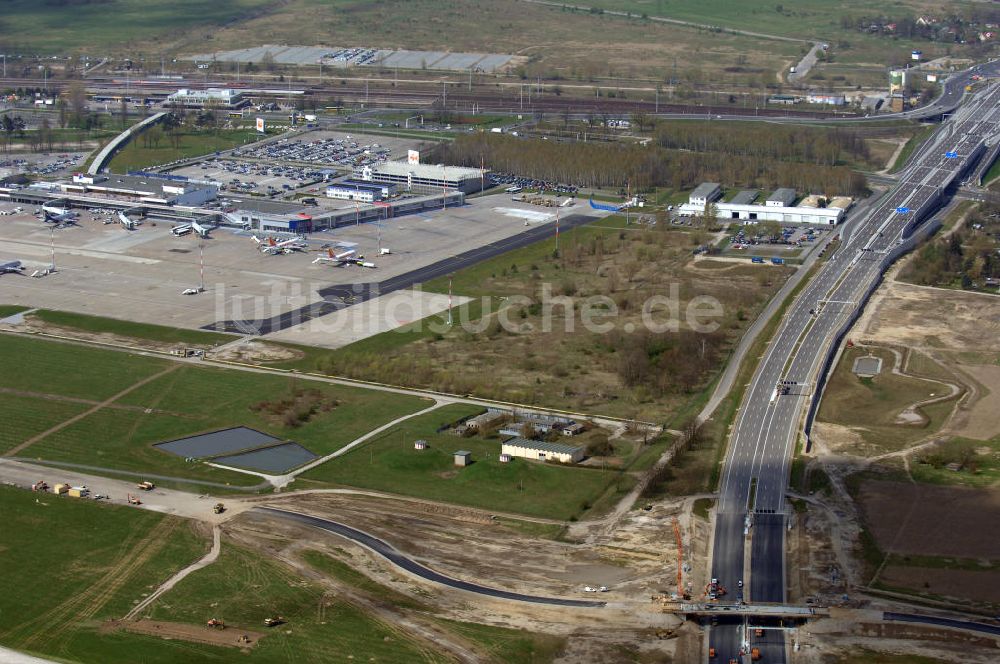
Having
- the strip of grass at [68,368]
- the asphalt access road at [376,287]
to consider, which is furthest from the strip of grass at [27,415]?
the asphalt access road at [376,287]

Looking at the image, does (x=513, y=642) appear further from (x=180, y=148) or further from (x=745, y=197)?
(x=180, y=148)

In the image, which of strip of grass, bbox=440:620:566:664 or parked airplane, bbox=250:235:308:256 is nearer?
strip of grass, bbox=440:620:566:664

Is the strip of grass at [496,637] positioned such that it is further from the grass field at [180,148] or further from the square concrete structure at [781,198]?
the grass field at [180,148]

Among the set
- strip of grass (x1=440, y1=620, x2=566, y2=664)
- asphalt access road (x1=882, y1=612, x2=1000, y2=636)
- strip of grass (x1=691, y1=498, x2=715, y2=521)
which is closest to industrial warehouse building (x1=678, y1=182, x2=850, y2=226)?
strip of grass (x1=691, y1=498, x2=715, y2=521)

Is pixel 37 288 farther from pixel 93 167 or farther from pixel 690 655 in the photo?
pixel 690 655

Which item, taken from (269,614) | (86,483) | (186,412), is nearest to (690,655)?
(269,614)

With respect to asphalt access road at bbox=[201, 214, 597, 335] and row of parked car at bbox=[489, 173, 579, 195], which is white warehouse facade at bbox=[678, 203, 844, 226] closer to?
asphalt access road at bbox=[201, 214, 597, 335]
